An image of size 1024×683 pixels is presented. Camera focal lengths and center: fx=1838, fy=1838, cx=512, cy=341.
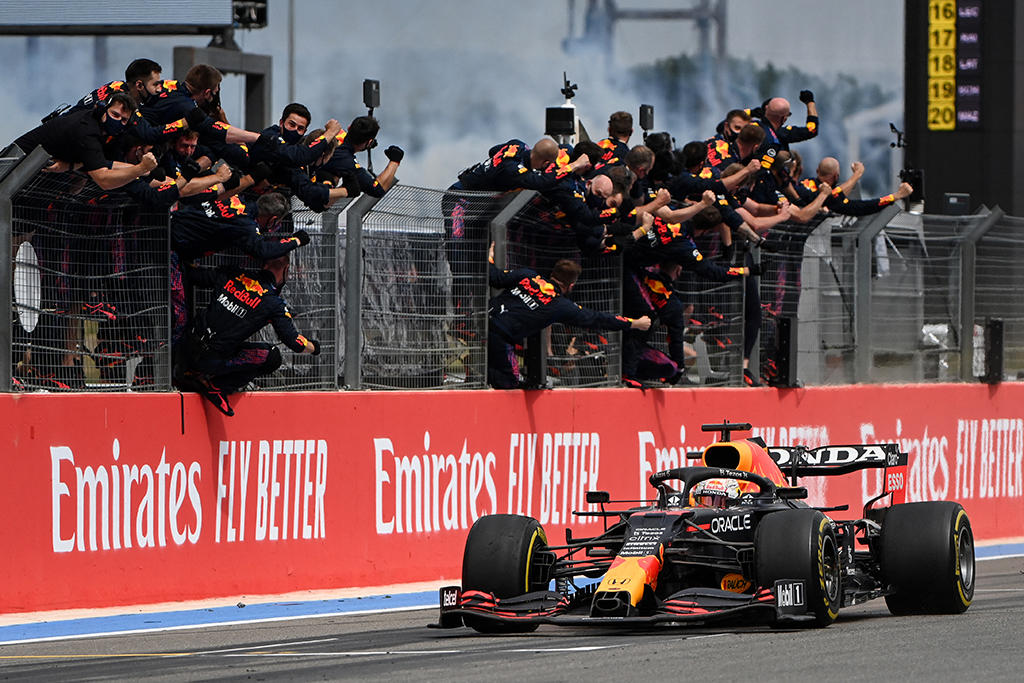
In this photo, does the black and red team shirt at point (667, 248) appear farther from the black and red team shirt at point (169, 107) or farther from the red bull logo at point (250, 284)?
the black and red team shirt at point (169, 107)

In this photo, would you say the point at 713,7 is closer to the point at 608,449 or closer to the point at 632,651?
the point at 608,449

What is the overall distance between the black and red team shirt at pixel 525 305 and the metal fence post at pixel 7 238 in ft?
12.7

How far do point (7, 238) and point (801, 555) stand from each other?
15.3 ft

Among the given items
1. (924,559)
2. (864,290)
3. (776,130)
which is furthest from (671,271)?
(924,559)

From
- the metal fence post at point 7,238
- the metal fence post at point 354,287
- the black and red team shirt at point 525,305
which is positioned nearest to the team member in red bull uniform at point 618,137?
the black and red team shirt at point 525,305

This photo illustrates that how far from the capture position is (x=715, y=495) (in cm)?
996

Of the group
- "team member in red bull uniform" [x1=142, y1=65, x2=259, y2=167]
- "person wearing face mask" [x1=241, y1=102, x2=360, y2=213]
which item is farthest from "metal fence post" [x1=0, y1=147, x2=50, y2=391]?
"person wearing face mask" [x1=241, y1=102, x2=360, y2=213]

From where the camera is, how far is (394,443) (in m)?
12.2

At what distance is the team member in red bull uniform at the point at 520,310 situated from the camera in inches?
514

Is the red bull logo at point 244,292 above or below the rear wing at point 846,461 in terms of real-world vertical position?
above

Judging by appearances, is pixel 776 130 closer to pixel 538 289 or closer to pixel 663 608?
pixel 538 289

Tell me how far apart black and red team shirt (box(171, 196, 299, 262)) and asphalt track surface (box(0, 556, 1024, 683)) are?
238 centimetres

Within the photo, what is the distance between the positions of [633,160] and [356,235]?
109 inches

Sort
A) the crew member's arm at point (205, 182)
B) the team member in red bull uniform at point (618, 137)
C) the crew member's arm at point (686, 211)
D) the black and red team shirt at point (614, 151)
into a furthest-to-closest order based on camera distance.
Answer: the team member in red bull uniform at point (618, 137) < the black and red team shirt at point (614, 151) < the crew member's arm at point (686, 211) < the crew member's arm at point (205, 182)
